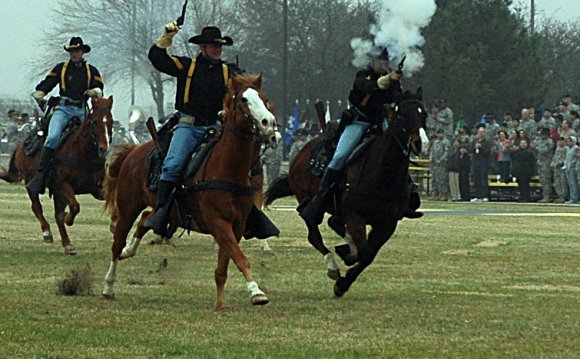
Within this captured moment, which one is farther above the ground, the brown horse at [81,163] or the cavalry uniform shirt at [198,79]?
the cavalry uniform shirt at [198,79]

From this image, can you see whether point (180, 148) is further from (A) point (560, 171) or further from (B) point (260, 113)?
(A) point (560, 171)

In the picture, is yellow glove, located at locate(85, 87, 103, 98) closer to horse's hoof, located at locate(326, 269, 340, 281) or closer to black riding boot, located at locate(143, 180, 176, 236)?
horse's hoof, located at locate(326, 269, 340, 281)

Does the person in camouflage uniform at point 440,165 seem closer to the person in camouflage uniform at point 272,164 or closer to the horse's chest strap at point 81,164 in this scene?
the person in camouflage uniform at point 272,164

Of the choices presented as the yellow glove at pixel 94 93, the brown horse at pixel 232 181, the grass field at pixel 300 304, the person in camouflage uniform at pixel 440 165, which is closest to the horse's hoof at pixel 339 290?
the grass field at pixel 300 304

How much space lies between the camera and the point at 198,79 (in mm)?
14453

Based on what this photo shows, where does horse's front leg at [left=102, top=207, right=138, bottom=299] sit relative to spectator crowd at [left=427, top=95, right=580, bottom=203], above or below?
below

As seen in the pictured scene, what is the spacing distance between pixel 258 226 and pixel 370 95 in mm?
2354

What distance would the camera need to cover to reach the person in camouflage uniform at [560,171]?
38688 mm

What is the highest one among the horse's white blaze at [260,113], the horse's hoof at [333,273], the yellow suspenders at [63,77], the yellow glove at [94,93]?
the yellow suspenders at [63,77]

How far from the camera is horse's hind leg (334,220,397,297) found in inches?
580

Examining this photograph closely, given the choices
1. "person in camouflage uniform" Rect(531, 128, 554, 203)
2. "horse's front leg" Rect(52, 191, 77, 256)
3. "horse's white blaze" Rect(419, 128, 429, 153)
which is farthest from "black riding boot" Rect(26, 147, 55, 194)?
"person in camouflage uniform" Rect(531, 128, 554, 203)

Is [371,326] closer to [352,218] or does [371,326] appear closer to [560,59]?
[352,218]

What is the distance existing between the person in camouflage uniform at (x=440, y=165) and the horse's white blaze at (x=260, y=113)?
97.5 ft

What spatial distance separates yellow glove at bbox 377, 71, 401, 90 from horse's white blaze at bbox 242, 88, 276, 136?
1.98m
